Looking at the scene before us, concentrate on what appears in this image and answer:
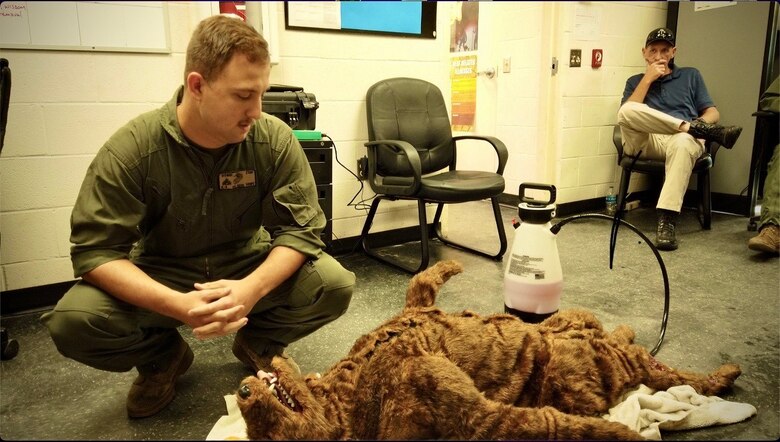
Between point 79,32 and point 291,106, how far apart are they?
2.68 ft

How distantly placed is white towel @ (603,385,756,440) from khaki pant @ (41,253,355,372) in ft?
2.44

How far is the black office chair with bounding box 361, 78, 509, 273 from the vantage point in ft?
7.44

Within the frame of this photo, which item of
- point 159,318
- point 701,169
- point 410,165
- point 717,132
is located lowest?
point 159,318

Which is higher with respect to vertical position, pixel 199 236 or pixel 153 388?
pixel 199 236

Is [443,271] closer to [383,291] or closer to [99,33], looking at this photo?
[383,291]

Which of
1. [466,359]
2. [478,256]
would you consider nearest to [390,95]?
[478,256]

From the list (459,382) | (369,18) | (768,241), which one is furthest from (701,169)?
(459,382)

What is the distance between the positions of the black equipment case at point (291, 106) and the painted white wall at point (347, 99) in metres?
0.25

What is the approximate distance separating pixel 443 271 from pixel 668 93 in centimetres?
266

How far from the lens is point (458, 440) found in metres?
0.88

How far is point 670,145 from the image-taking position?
2.90 metres

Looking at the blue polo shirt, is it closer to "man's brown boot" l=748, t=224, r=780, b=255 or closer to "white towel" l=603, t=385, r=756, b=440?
"man's brown boot" l=748, t=224, r=780, b=255

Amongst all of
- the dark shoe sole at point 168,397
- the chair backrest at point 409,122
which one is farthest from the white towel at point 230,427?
the chair backrest at point 409,122

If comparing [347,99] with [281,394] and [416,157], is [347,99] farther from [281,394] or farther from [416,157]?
[281,394]
